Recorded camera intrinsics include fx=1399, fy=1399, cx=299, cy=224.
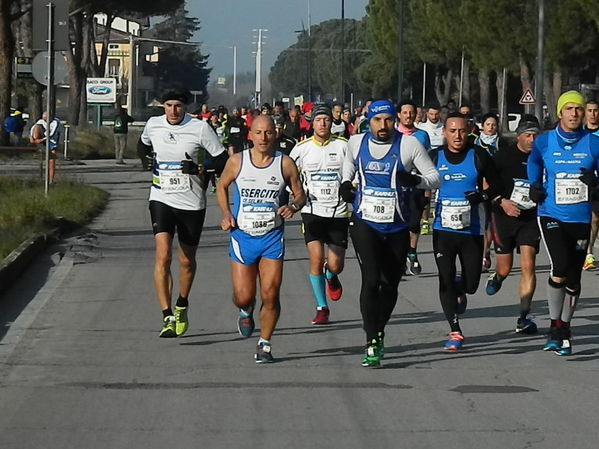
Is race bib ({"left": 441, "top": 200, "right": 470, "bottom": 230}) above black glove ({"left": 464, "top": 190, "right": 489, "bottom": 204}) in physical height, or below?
below

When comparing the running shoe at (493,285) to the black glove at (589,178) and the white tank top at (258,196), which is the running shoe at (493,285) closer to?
the black glove at (589,178)

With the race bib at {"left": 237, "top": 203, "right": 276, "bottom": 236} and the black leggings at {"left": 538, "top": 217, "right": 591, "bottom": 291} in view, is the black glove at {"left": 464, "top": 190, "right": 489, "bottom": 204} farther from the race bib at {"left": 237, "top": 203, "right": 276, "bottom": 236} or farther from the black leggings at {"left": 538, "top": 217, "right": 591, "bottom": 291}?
the race bib at {"left": 237, "top": 203, "right": 276, "bottom": 236}

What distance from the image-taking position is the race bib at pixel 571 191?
396 inches

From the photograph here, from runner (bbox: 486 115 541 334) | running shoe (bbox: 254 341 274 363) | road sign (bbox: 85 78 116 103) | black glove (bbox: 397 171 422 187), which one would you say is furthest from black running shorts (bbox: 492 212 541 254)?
road sign (bbox: 85 78 116 103)

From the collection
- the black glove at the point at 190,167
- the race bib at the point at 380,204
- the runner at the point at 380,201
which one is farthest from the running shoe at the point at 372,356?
the black glove at the point at 190,167

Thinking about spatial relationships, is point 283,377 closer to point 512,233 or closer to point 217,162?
point 217,162

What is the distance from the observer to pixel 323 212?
11898 mm

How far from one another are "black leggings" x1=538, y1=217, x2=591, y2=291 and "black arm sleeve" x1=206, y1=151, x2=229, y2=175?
7.87 feet

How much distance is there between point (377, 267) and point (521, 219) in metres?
2.25

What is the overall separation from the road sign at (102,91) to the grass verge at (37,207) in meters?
26.8

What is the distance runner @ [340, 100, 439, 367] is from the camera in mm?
9531

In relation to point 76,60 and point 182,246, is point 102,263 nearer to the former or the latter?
point 182,246

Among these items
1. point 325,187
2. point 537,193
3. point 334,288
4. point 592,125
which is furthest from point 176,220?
point 592,125

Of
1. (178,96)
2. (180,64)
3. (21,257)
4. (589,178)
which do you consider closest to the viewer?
(589,178)
